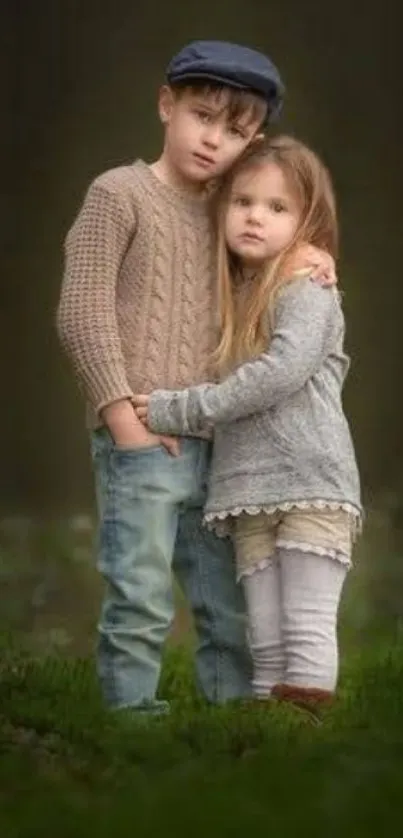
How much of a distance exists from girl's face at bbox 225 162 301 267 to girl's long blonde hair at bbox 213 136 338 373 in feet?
0.06

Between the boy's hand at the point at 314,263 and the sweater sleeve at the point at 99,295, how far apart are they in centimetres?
38

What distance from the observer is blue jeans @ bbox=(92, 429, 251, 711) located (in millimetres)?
6055

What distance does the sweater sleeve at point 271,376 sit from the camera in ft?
19.5

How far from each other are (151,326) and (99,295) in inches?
6.5

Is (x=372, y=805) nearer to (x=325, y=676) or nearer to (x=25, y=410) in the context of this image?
(x=325, y=676)

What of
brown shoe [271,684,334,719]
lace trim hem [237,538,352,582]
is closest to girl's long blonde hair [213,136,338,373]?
lace trim hem [237,538,352,582]

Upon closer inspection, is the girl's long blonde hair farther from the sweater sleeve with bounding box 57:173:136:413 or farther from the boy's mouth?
the sweater sleeve with bounding box 57:173:136:413

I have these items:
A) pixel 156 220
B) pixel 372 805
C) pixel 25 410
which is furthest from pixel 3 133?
pixel 372 805

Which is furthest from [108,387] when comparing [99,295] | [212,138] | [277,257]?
[212,138]

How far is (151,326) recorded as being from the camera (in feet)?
20.1

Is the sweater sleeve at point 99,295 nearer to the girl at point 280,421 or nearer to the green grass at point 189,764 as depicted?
the girl at point 280,421

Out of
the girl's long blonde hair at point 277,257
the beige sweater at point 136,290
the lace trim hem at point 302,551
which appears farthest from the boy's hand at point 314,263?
the lace trim hem at point 302,551

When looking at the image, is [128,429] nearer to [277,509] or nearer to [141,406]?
[141,406]

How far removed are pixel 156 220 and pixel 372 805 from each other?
5.86ft
